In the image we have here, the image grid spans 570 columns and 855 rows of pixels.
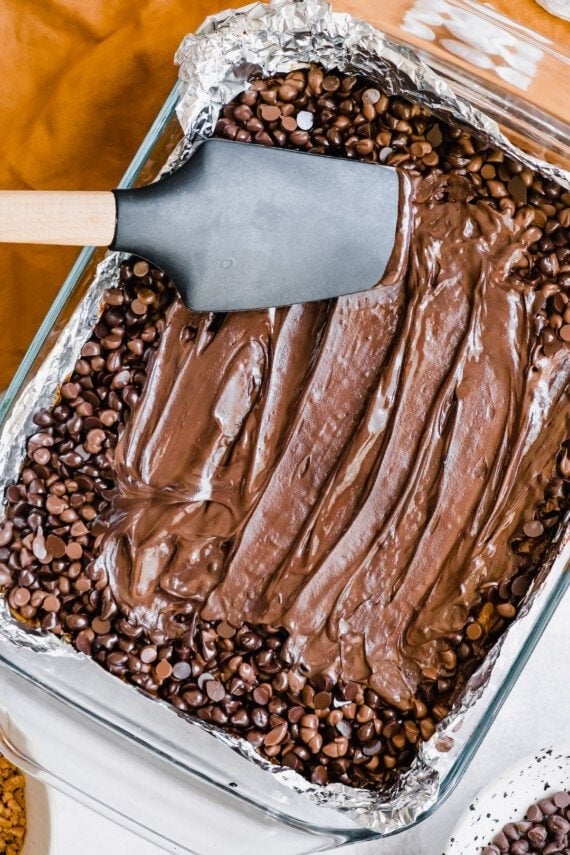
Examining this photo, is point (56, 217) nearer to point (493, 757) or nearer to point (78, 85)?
point (78, 85)

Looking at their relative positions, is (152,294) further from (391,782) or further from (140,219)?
(391,782)

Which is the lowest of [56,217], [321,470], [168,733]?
[168,733]

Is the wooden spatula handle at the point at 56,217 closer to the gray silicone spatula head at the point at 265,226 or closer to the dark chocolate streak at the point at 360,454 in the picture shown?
the gray silicone spatula head at the point at 265,226

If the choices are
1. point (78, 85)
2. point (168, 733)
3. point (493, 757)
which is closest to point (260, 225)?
point (78, 85)

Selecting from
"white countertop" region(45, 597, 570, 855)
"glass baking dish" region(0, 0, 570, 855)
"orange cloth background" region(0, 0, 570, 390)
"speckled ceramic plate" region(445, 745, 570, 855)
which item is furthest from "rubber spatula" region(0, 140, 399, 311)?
"speckled ceramic plate" region(445, 745, 570, 855)

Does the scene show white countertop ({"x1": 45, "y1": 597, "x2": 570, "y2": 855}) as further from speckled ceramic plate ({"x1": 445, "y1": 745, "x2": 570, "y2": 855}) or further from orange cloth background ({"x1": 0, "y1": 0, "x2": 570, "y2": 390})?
orange cloth background ({"x1": 0, "y1": 0, "x2": 570, "y2": 390})

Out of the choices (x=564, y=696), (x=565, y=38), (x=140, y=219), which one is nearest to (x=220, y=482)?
(x=140, y=219)
